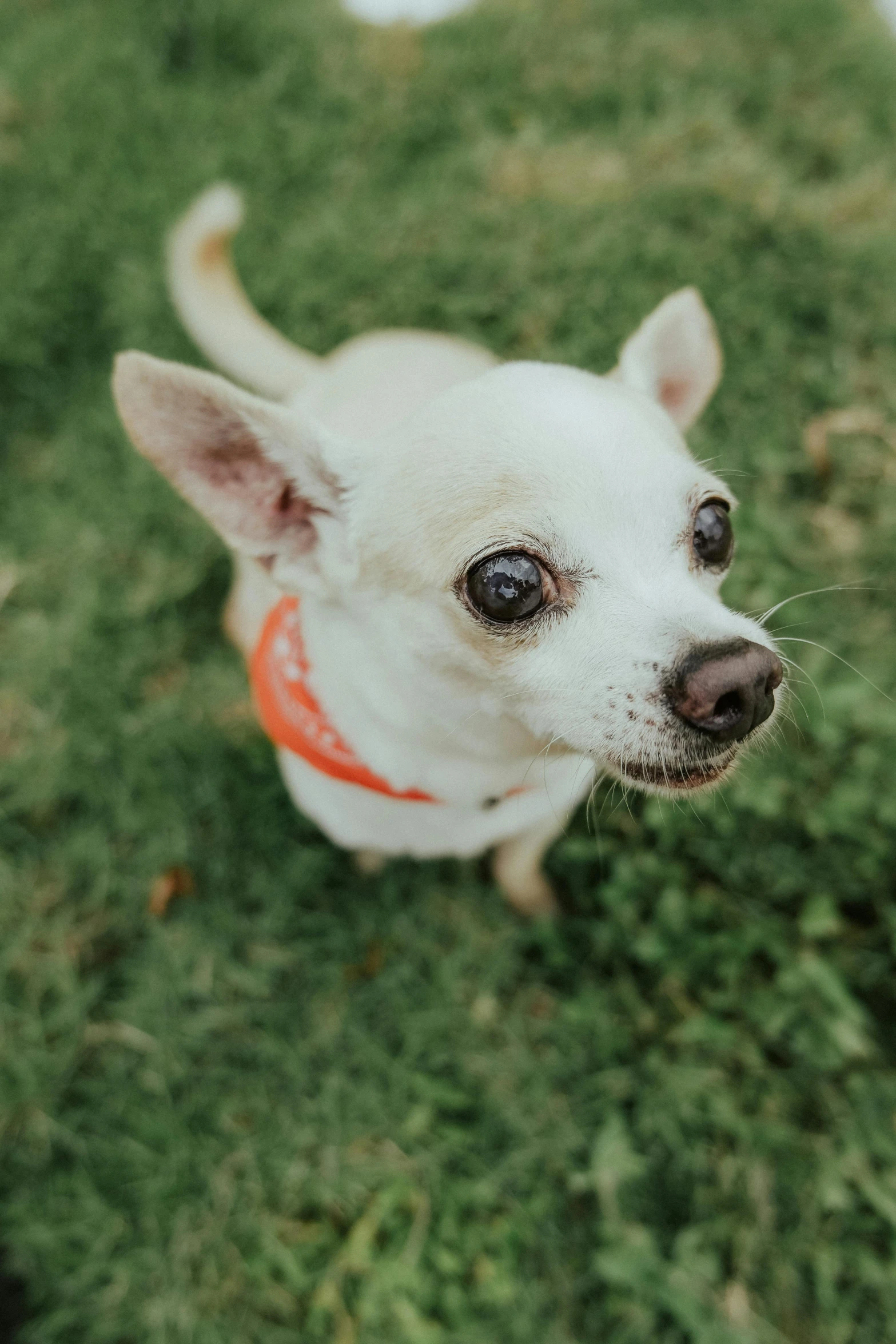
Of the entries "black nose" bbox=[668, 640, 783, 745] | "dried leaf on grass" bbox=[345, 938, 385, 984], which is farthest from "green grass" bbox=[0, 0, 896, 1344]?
"black nose" bbox=[668, 640, 783, 745]

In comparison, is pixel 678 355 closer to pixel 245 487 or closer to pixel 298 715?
pixel 245 487

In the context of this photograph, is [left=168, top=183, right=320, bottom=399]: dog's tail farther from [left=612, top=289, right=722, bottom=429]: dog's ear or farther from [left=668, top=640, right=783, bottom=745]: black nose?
[left=668, top=640, right=783, bottom=745]: black nose

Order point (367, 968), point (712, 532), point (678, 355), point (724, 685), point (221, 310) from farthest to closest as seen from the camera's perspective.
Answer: point (221, 310) → point (367, 968) → point (678, 355) → point (712, 532) → point (724, 685)

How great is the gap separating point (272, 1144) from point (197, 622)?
1.81 metres

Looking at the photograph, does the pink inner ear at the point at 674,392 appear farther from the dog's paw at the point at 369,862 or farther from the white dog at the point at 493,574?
the dog's paw at the point at 369,862

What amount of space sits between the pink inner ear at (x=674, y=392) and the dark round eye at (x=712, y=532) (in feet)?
1.32

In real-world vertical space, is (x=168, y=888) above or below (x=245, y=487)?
below

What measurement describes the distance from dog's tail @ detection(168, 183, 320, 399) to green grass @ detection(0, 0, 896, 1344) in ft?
2.61

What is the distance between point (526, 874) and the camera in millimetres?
2518

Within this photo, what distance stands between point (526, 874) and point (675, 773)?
118 centimetres

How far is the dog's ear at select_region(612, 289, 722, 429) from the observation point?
1.79m

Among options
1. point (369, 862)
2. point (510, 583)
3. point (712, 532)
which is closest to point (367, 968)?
point (369, 862)

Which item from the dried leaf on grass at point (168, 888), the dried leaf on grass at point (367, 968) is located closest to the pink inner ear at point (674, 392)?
the dried leaf on grass at point (367, 968)

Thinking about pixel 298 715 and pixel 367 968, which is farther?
pixel 367 968
